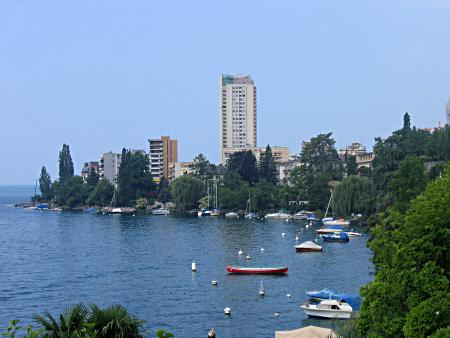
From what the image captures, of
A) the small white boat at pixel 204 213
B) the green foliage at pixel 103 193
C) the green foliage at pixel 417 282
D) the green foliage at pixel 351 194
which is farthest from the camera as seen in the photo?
the green foliage at pixel 103 193

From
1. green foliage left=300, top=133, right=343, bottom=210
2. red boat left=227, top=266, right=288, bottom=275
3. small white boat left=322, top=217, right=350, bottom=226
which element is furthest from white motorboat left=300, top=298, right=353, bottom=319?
green foliage left=300, top=133, right=343, bottom=210

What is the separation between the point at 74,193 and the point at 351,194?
84.2 meters

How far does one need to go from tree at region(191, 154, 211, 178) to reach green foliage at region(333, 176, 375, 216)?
4975cm

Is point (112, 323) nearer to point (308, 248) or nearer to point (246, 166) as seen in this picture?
point (308, 248)

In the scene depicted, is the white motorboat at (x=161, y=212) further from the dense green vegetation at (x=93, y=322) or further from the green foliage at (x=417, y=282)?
the dense green vegetation at (x=93, y=322)

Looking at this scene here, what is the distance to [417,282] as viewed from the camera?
796 inches

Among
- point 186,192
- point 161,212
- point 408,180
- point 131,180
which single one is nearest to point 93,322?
point 408,180

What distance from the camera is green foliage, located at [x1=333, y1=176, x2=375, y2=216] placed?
113 m

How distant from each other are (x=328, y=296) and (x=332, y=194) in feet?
247

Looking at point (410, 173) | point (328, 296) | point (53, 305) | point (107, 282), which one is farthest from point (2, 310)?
point (410, 173)

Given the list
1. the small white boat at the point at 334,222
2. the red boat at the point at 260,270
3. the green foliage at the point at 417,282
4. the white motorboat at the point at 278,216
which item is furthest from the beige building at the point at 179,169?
the green foliage at the point at 417,282

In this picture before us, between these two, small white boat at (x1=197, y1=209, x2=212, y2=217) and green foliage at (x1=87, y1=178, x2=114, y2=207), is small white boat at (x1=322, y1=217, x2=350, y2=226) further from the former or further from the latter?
green foliage at (x1=87, y1=178, x2=114, y2=207)

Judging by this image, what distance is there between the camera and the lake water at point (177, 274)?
145 ft

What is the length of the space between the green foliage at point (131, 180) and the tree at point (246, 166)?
2022 cm
